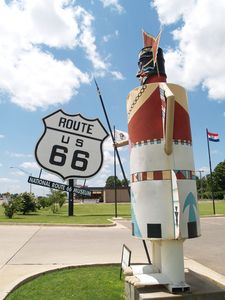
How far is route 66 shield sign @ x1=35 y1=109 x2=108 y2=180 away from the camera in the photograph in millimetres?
25156

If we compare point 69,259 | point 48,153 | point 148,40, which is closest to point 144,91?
point 148,40

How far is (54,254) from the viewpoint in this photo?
974 cm

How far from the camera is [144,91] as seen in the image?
4941mm

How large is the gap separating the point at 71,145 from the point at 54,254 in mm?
15887

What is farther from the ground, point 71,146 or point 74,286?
point 71,146

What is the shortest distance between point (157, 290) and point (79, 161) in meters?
21.6

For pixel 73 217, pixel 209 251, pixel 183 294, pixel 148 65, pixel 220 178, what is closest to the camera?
pixel 183 294

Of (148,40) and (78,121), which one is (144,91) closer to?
(148,40)

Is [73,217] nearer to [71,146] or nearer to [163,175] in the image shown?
[71,146]

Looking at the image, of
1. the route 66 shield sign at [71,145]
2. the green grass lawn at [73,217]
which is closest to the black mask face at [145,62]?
the green grass lawn at [73,217]

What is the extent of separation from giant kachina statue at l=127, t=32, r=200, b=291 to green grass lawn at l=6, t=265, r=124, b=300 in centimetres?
121

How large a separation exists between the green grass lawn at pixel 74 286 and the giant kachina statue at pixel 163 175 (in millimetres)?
1211

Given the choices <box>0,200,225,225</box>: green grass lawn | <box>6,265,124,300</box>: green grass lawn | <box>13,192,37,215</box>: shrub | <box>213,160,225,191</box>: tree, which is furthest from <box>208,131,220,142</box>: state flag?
<box>213,160,225,191</box>: tree

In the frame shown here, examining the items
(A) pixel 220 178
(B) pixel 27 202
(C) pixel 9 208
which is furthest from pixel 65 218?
(A) pixel 220 178
